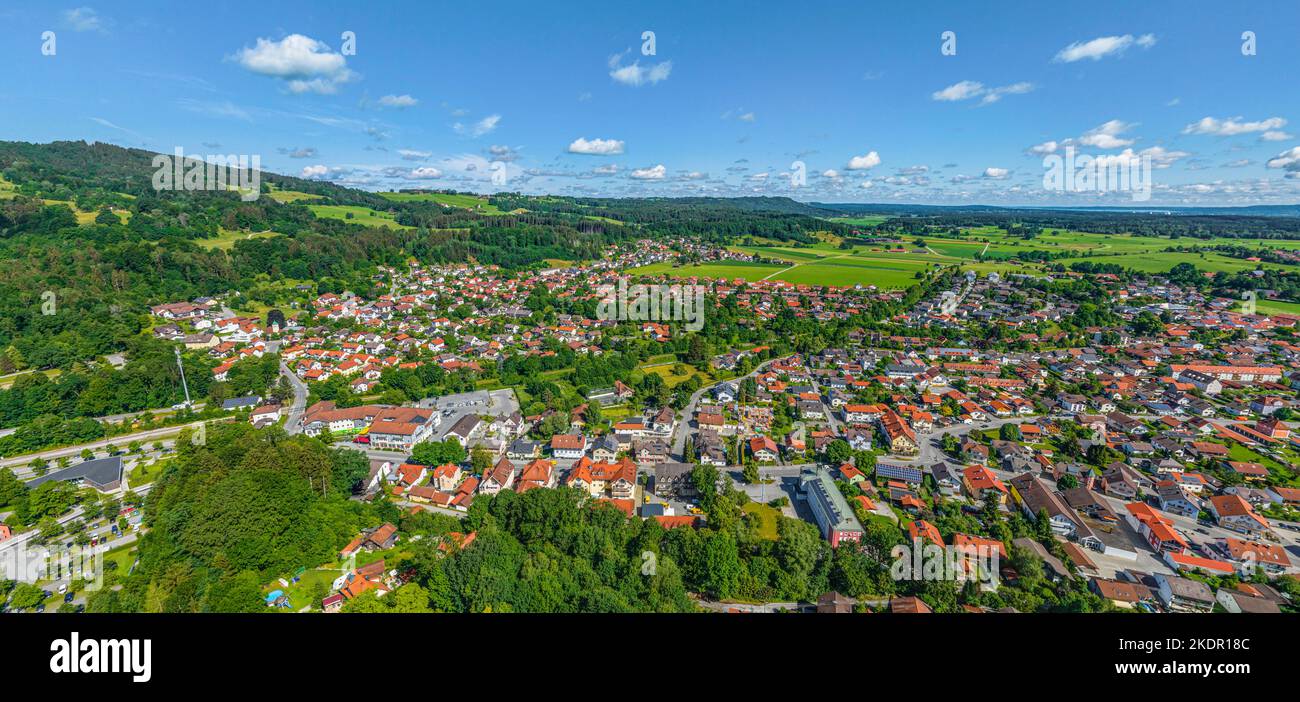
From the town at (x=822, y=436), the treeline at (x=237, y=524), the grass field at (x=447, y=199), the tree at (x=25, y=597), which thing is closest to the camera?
the treeline at (x=237, y=524)

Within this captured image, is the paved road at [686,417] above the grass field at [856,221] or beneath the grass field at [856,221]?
beneath

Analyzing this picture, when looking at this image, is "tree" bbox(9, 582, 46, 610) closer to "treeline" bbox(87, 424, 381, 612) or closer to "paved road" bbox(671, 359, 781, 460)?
"treeline" bbox(87, 424, 381, 612)

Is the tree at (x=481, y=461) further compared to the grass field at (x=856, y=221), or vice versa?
the grass field at (x=856, y=221)

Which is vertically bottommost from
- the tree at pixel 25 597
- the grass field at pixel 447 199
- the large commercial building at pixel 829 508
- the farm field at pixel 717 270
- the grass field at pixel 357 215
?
the tree at pixel 25 597

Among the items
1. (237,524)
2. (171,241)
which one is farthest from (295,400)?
(171,241)

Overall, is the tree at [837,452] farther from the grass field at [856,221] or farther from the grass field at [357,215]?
the grass field at [856,221]

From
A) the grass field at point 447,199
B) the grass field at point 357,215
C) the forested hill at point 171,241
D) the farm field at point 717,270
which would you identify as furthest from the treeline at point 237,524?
the grass field at point 447,199

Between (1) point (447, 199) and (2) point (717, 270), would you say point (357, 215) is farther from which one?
(2) point (717, 270)

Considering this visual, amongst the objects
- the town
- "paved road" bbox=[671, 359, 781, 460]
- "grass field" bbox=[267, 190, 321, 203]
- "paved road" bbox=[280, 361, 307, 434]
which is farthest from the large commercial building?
"grass field" bbox=[267, 190, 321, 203]

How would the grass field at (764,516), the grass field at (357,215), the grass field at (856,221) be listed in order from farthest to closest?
the grass field at (856,221), the grass field at (357,215), the grass field at (764,516)
